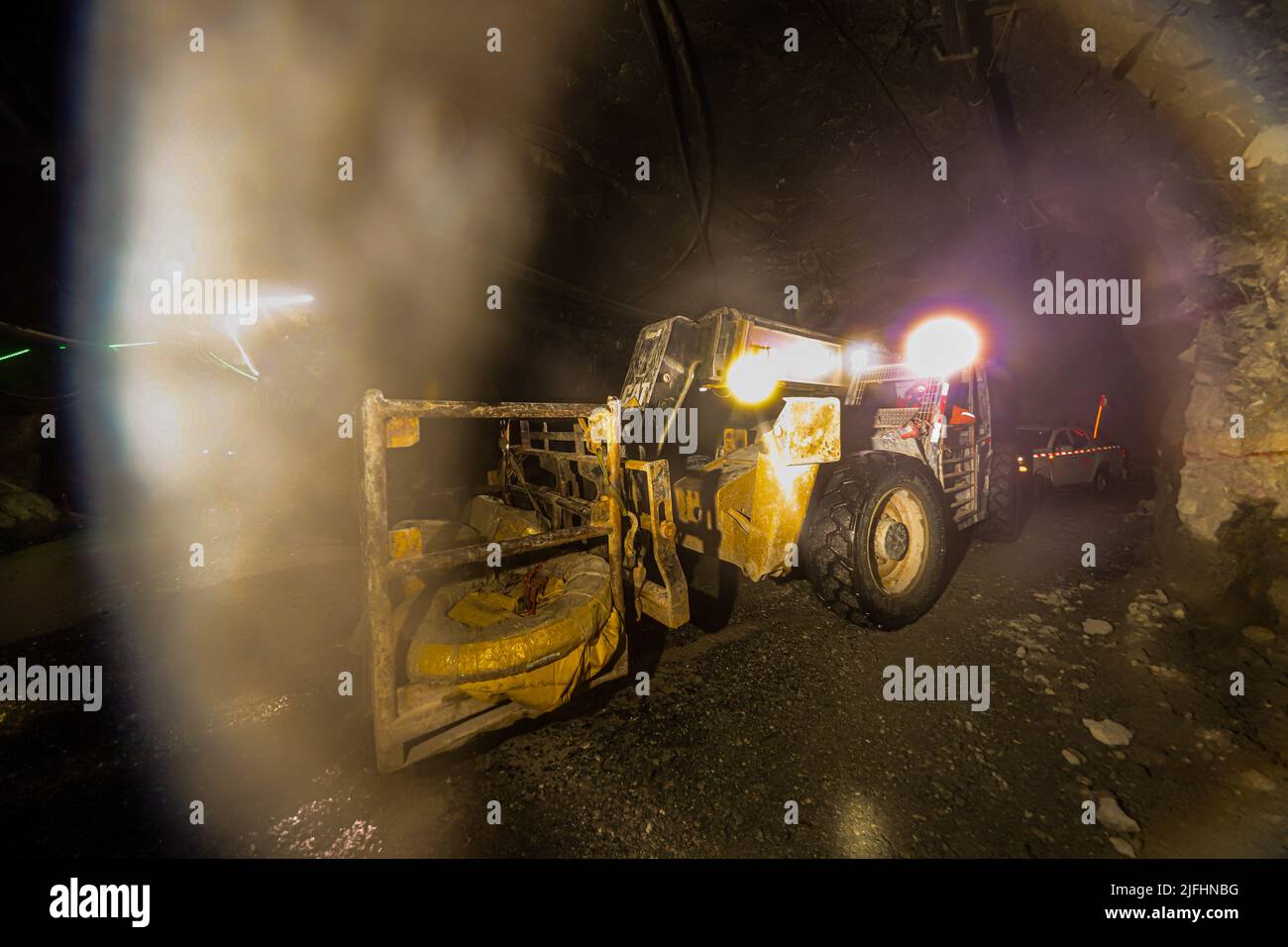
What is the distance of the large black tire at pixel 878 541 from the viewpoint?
2898 millimetres

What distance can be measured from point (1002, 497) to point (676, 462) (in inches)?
180

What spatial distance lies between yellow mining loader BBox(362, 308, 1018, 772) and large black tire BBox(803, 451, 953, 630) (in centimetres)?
1

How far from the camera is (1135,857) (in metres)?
1.55

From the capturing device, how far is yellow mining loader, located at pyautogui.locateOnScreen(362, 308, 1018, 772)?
1943 millimetres

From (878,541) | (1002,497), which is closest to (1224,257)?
(1002,497)

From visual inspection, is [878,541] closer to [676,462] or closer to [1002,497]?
[676,462]

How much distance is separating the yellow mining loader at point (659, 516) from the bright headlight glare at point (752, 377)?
0.7 inches

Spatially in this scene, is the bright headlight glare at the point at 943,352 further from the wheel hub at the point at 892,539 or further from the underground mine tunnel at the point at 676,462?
the wheel hub at the point at 892,539

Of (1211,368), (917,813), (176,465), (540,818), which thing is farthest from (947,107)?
(176,465)

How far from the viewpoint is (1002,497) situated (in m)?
5.31

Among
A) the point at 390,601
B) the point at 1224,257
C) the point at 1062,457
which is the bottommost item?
the point at 390,601

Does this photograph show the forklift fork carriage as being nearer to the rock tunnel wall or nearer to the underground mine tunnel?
the underground mine tunnel

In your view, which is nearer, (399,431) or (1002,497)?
(399,431)

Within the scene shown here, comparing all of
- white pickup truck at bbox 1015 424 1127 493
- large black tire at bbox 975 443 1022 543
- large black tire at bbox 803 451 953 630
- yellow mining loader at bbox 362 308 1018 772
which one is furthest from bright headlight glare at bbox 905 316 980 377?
white pickup truck at bbox 1015 424 1127 493
